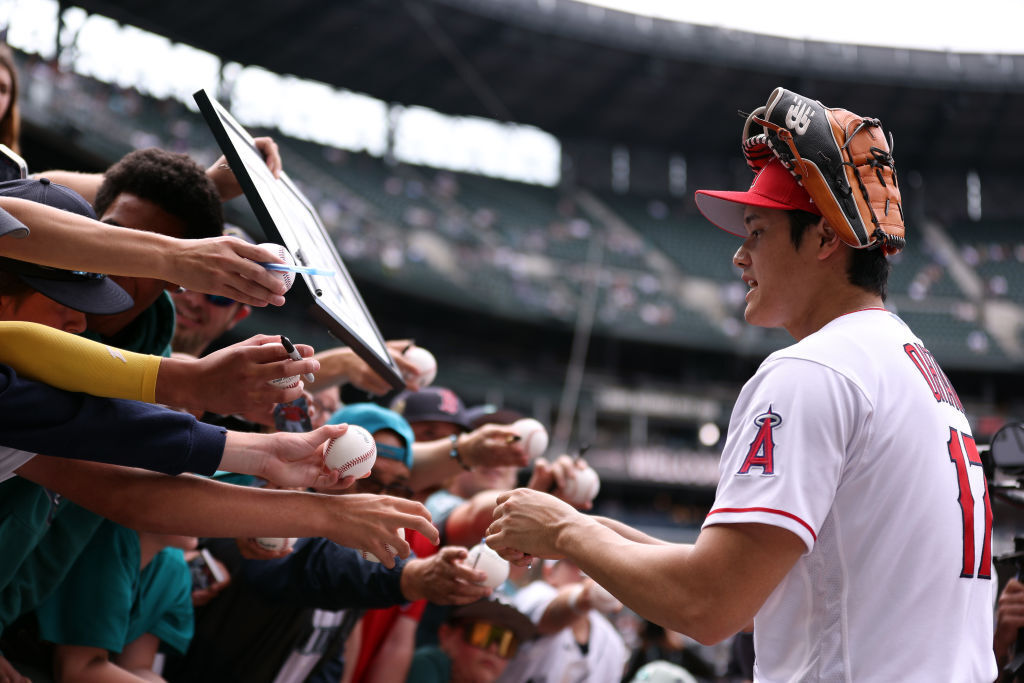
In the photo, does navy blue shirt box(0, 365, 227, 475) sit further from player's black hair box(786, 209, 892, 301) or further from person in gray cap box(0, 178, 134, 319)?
player's black hair box(786, 209, 892, 301)

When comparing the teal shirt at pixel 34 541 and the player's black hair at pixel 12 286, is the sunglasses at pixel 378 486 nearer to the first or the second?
the teal shirt at pixel 34 541

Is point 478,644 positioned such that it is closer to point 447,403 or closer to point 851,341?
point 447,403

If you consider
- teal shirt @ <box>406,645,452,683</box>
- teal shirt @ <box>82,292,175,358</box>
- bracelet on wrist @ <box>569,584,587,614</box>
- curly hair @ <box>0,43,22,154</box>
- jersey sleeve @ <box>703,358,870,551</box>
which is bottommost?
teal shirt @ <box>406,645,452,683</box>

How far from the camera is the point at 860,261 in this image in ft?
6.93

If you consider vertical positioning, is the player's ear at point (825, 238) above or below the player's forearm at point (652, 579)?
above

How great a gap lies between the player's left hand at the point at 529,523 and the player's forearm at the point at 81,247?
2.95 feet

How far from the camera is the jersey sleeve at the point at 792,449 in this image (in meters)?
1.67

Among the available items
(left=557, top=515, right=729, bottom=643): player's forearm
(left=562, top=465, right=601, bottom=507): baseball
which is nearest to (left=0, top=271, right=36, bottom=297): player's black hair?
Result: (left=557, top=515, right=729, bottom=643): player's forearm

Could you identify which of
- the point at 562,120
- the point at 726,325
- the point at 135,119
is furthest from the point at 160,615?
the point at 562,120

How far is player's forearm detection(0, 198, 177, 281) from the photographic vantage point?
6.14 feet

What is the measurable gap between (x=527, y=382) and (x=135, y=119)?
1176cm

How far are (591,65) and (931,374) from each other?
84.1 feet

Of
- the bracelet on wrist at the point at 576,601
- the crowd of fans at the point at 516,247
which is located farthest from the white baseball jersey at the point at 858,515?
the crowd of fans at the point at 516,247

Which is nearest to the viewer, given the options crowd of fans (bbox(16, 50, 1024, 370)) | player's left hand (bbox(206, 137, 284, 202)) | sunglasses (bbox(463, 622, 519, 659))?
player's left hand (bbox(206, 137, 284, 202))
